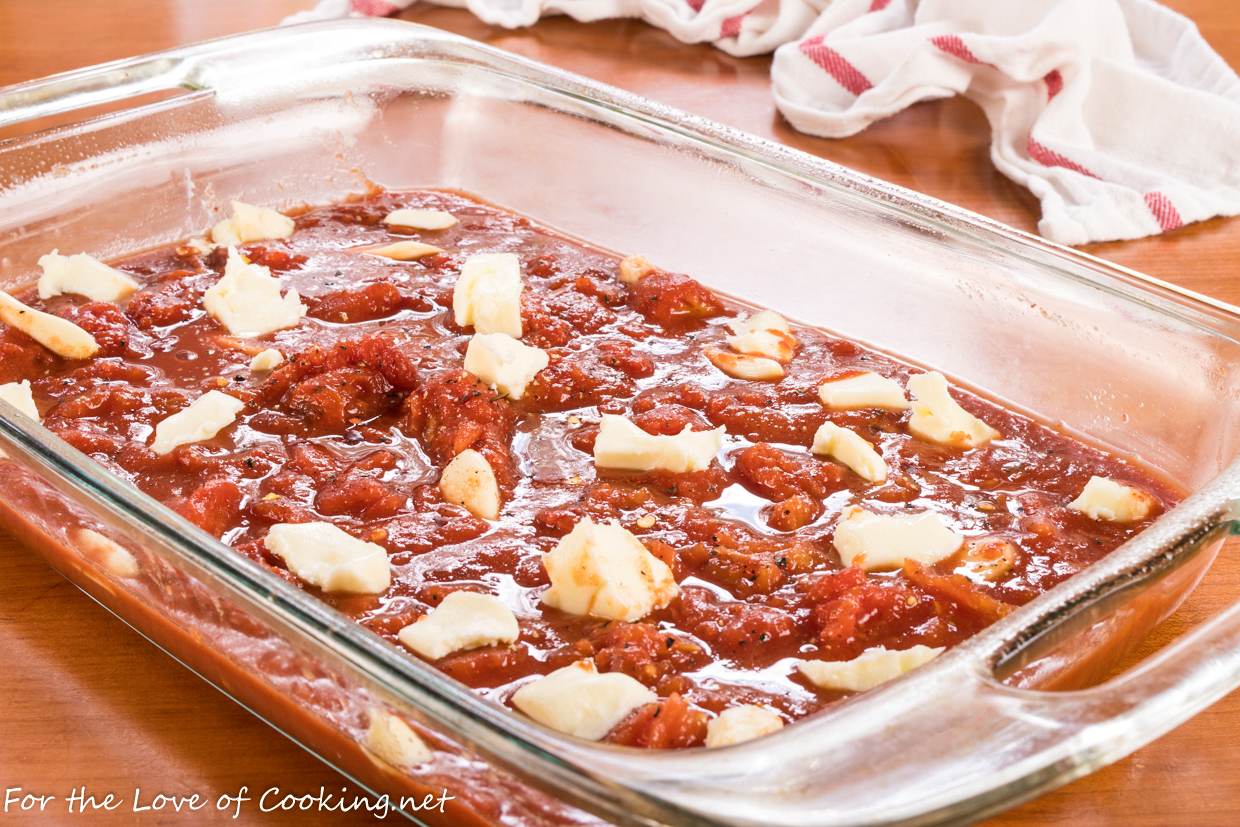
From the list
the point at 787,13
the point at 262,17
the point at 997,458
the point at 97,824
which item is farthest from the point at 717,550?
the point at 262,17

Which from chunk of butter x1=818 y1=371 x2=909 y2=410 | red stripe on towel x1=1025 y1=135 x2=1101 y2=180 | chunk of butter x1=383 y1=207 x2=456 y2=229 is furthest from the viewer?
red stripe on towel x1=1025 y1=135 x2=1101 y2=180

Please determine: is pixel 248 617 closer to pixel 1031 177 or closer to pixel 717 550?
pixel 717 550

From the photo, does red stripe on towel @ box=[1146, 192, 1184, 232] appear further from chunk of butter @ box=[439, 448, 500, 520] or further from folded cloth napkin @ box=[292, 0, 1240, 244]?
chunk of butter @ box=[439, 448, 500, 520]

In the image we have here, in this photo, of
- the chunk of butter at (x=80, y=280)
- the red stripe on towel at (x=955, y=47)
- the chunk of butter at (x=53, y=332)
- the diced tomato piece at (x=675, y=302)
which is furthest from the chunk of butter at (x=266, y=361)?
the red stripe on towel at (x=955, y=47)

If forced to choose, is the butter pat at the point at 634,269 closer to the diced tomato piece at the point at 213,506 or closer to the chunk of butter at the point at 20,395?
the diced tomato piece at the point at 213,506

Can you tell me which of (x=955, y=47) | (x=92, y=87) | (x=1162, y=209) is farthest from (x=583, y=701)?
(x=955, y=47)

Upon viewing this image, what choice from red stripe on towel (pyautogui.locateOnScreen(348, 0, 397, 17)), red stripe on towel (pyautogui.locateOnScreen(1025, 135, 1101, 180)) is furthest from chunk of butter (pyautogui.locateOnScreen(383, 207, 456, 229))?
red stripe on towel (pyautogui.locateOnScreen(1025, 135, 1101, 180))

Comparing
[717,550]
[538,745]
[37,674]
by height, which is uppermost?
[538,745]
